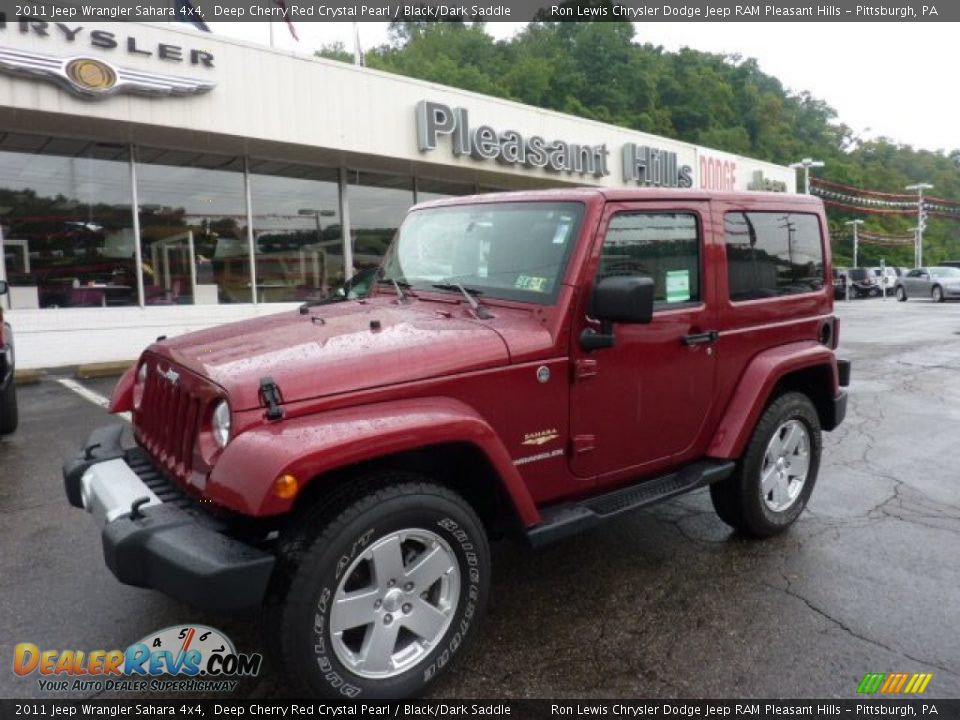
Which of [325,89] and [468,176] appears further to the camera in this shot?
[468,176]

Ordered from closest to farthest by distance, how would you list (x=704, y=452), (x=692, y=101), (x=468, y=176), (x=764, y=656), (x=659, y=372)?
(x=764, y=656) < (x=659, y=372) < (x=704, y=452) < (x=468, y=176) < (x=692, y=101)

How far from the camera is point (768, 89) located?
73062 millimetres

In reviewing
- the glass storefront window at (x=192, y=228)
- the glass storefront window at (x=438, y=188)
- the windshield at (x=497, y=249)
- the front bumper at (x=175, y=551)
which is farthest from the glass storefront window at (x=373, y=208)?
the front bumper at (x=175, y=551)

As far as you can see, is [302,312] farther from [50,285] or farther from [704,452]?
[50,285]

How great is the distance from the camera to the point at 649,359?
3.38m

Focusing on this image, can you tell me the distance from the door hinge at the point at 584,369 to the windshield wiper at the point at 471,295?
1.40ft

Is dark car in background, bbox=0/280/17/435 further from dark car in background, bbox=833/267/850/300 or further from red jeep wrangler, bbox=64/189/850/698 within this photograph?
dark car in background, bbox=833/267/850/300

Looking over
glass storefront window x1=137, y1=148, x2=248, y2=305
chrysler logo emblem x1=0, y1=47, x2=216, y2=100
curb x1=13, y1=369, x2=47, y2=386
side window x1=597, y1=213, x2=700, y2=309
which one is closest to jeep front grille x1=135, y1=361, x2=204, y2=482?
side window x1=597, y1=213, x2=700, y2=309

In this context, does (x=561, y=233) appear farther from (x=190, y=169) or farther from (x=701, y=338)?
(x=190, y=169)

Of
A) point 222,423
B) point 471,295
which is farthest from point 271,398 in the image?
point 471,295

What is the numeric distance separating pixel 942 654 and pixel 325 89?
12164mm

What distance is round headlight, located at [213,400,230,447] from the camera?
248 cm

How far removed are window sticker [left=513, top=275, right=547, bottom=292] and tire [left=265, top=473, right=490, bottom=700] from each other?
1026 mm

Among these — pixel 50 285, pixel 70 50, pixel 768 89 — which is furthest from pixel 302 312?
pixel 768 89
